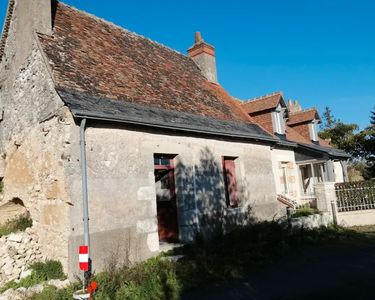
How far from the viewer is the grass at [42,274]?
6914 mm

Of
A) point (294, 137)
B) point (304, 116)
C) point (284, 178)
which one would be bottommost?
point (284, 178)

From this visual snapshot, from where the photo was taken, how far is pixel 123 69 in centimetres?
1040

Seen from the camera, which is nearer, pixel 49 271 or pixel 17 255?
pixel 49 271

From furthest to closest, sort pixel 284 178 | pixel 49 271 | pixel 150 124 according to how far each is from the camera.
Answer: pixel 284 178
pixel 150 124
pixel 49 271

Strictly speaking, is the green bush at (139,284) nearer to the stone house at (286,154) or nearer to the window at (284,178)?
the stone house at (286,154)

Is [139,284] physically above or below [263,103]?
below

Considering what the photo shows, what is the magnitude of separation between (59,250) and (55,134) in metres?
2.52

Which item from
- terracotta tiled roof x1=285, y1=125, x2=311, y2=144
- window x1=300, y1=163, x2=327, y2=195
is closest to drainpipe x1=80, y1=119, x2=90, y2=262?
terracotta tiled roof x1=285, y1=125, x2=311, y2=144

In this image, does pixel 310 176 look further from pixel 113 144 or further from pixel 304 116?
pixel 113 144

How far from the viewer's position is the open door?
31.2 ft

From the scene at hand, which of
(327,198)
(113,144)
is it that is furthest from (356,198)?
(113,144)

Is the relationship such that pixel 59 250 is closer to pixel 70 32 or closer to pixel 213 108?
pixel 70 32

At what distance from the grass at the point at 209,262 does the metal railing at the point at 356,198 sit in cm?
196

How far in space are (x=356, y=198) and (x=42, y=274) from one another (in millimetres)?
11588
